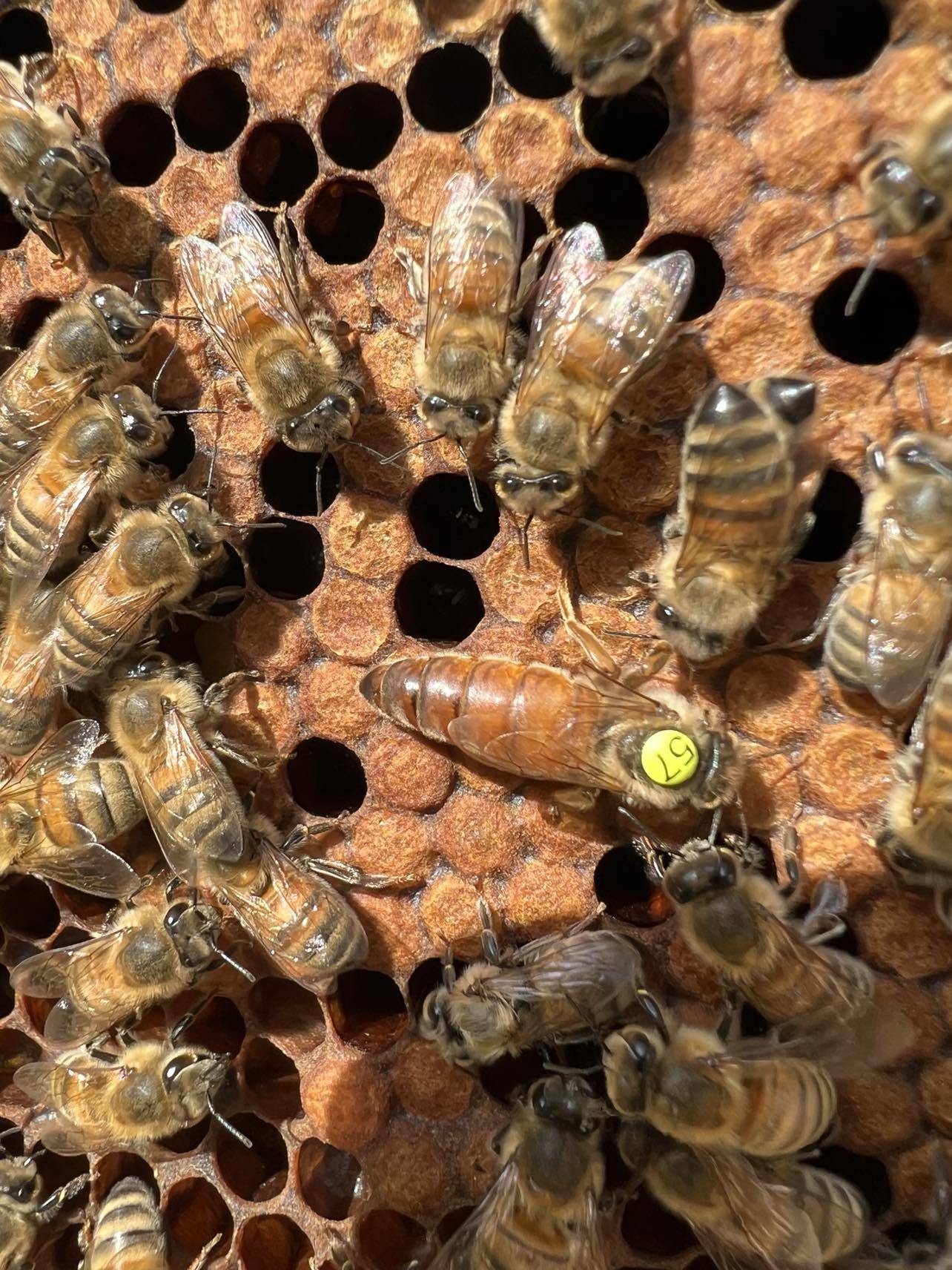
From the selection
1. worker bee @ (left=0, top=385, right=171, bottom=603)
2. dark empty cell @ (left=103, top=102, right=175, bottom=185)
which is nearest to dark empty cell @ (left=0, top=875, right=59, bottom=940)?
worker bee @ (left=0, top=385, right=171, bottom=603)

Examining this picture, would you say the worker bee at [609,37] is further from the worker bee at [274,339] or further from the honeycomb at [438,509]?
the worker bee at [274,339]

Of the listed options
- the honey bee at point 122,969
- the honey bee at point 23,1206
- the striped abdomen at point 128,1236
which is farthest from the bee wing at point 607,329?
the honey bee at point 23,1206

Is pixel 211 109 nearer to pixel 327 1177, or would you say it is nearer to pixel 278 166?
pixel 278 166

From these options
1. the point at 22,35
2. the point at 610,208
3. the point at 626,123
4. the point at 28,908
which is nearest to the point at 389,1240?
the point at 28,908

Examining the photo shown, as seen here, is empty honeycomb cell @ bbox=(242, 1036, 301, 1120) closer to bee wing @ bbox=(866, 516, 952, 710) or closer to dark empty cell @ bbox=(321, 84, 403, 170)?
bee wing @ bbox=(866, 516, 952, 710)

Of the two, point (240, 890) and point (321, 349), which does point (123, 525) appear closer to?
point (321, 349)
